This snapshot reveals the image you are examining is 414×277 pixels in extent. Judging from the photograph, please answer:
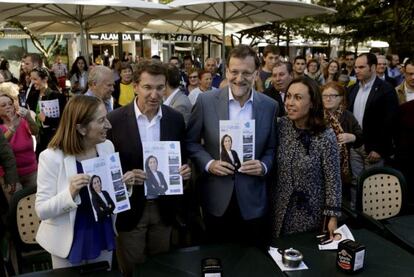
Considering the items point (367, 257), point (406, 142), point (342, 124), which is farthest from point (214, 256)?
point (406, 142)

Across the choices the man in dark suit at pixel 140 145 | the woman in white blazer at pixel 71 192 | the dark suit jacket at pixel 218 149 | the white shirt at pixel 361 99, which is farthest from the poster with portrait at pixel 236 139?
the white shirt at pixel 361 99

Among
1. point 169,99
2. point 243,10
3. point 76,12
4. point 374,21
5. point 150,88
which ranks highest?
point 374,21

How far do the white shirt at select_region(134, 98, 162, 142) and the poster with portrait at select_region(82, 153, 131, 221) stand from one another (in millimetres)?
448

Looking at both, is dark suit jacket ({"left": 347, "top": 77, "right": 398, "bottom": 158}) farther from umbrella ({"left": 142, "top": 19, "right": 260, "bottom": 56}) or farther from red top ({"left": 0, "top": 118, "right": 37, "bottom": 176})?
umbrella ({"left": 142, "top": 19, "right": 260, "bottom": 56})

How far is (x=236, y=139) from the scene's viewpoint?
2561mm

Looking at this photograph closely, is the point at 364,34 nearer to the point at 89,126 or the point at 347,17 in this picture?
the point at 347,17

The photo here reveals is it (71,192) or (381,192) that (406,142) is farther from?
(71,192)

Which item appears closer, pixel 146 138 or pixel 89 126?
pixel 89 126

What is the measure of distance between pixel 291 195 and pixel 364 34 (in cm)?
1539

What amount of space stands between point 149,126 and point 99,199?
680mm

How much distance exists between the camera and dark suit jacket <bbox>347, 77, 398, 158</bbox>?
4.39 m

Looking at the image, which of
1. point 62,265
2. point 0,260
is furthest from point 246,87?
point 0,260

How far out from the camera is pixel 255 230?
2832 mm

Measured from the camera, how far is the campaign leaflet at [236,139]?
8.39 feet
